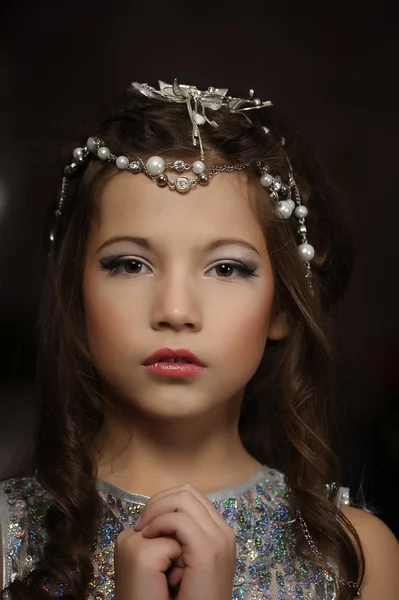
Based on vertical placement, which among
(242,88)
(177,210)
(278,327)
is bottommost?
(278,327)

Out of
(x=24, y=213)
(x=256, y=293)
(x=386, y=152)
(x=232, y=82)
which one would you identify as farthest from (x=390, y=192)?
(x=24, y=213)

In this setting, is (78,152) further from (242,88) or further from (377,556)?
(377,556)

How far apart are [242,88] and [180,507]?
1083mm

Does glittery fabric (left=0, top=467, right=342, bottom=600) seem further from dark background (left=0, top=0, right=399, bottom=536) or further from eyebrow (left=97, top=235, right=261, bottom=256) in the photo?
dark background (left=0, top=0, right=399, bottom=536)

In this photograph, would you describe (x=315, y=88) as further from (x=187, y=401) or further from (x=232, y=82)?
(x=187, y=401)

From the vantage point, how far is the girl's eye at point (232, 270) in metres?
1.64

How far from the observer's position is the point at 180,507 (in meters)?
1.46

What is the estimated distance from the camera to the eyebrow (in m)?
1.61

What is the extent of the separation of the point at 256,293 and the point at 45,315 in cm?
47

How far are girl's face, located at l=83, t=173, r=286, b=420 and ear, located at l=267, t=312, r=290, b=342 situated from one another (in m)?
0.11

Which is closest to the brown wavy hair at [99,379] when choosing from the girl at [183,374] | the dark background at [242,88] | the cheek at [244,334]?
the girl at [183,374]

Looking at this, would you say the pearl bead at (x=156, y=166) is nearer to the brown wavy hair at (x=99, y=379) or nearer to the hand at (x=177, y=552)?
the brown wavy hair at (x=99, y=379)

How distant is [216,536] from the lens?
4.77 ft

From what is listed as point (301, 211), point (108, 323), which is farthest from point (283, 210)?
point (108, 323)
